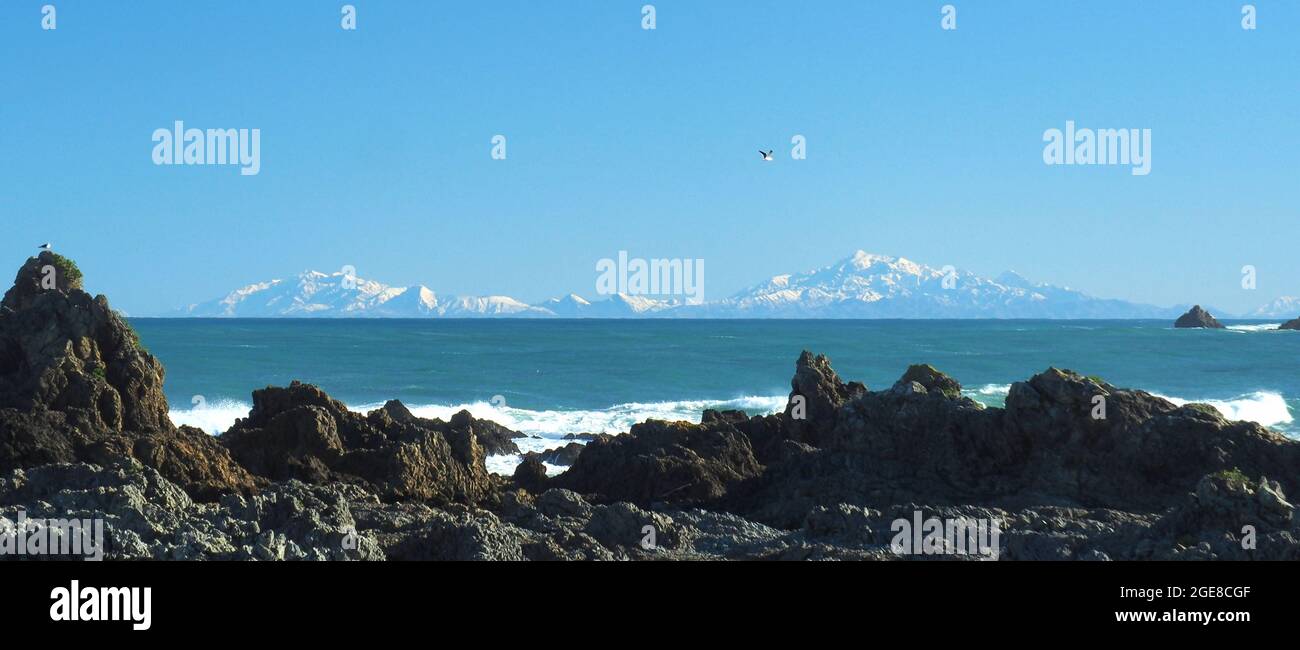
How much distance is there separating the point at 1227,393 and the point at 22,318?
65604 mm

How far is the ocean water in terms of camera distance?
57312 mm

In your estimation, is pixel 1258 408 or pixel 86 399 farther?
pixel 1258 408

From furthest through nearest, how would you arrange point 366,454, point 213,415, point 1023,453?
point 213,415 < point 366,454 < point 1023,453

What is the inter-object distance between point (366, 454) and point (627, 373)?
63.2 metres

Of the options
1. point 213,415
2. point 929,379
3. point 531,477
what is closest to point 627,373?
point 213,415

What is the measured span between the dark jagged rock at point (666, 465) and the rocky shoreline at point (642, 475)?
0.18ft

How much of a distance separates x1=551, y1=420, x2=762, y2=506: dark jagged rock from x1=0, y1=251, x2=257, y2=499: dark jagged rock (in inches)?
285

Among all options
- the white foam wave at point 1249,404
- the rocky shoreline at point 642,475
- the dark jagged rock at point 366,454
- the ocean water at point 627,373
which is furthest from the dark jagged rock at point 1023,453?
the white foam wave at point 1249,404

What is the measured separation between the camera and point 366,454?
2234cm

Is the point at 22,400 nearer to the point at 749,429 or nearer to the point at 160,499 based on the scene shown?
the point at 160,499

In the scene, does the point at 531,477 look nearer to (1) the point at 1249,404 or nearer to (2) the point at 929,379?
(2) the point at 929,379

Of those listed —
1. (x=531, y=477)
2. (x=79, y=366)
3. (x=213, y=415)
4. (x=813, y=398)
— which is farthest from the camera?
(x=213, y=415)

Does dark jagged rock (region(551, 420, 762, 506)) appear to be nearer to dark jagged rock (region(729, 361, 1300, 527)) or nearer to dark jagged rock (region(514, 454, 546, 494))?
dark jagged rock (region(514, 454, 546, 494))
